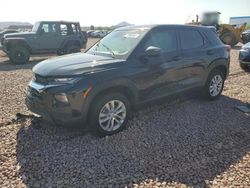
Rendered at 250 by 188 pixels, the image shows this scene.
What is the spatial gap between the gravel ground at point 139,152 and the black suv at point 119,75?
0.44 m

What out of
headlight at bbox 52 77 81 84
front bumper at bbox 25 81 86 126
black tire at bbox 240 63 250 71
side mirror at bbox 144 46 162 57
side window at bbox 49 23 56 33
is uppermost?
side window at bbox 49 23 56 33

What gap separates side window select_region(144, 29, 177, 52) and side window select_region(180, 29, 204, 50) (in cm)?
28

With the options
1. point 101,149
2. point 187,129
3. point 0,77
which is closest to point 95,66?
point 101,149

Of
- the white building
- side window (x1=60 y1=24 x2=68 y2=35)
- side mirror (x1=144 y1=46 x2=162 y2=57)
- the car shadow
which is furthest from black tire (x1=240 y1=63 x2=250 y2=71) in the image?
the white building

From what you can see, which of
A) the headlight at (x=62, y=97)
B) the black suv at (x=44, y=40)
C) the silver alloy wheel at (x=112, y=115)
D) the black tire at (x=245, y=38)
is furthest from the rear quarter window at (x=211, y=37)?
the black tire at (x=245, y=38)

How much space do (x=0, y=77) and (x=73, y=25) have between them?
18.6 ft

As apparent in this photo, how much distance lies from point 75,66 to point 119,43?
46.8 inches

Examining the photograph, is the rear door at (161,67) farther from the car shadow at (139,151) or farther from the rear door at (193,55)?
the car shadow at (139,151)

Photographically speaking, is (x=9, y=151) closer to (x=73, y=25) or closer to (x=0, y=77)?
(x=0, y=77)

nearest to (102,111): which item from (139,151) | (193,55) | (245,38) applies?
(139,151)

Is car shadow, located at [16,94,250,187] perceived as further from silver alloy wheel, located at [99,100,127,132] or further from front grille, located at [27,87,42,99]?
front grille, located at [27,87,42,99]

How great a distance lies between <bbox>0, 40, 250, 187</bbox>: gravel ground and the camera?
3.47 meters

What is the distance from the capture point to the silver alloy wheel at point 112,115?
4.44m

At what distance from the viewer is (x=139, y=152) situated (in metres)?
4.10
